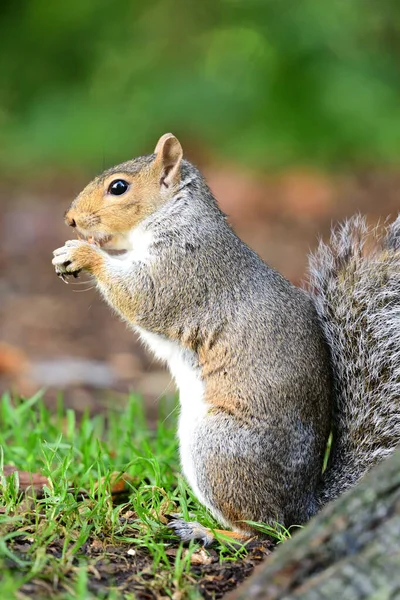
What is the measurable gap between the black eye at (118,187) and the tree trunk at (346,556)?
4.77 ft

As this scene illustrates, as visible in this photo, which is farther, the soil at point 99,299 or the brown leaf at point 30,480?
the brown leaf at point 30,480

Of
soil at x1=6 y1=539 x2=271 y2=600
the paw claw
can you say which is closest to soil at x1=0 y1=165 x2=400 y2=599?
soil at x1=6 y1=539 x2=271 y2=600

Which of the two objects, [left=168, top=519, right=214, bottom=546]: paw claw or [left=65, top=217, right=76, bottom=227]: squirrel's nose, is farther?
[left=65, top=217, right=76, bottom=227]: squirrel's nose

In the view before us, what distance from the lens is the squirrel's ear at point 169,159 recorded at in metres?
2.84

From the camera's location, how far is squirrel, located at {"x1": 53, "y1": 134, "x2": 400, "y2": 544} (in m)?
2.42

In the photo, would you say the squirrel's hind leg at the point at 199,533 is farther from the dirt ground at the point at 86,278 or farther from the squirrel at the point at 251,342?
the dirt ground at the point at 86,278

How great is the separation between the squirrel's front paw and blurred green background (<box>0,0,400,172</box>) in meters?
5.30

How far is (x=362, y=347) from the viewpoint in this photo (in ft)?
8.16

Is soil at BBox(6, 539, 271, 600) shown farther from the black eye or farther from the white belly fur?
the black eye

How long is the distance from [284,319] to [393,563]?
3.36ft

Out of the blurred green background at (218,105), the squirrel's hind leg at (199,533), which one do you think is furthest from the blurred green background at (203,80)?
the squirrel's hind leg at (199,533)

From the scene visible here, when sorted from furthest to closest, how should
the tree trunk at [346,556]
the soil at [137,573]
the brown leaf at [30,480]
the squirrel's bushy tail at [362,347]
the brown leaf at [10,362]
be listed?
the brown leaf at [10,362], the brown leaf at [30,480], the squirrel's bushy tail at [362,347], the soil at [137,573], the tree trunk at [346,556]

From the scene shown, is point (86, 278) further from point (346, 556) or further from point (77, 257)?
point (346, 556)

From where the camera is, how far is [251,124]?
27.3 feet
